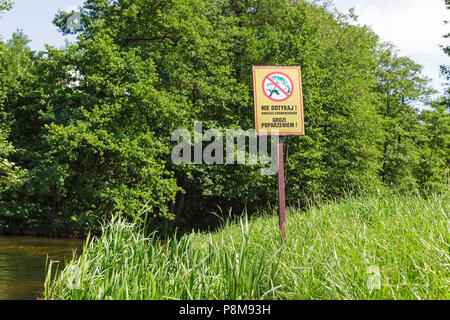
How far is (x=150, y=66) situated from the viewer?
17.0 m

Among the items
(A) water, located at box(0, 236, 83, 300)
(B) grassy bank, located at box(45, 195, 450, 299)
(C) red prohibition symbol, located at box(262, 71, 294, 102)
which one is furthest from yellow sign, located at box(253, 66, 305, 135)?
(A) water, located at box(0, 236, 83, 300)

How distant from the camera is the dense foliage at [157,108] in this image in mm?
16406

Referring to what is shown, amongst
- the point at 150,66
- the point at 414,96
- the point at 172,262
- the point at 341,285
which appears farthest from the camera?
the point at 414,96

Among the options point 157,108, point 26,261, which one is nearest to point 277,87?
point 26,261

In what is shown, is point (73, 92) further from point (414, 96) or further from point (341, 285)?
point (414, 96)

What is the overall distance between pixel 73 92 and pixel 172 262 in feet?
49.5

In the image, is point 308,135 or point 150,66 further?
point 308,135

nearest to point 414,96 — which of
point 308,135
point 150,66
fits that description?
point 308,135

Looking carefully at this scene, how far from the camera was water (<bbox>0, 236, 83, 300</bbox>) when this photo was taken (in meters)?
7.66

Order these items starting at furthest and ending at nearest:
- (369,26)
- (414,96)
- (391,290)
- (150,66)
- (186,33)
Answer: (414,96) → (369,26) → (186,33) → (150,66) → (391,290)

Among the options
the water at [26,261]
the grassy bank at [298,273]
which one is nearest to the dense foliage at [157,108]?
the water at [26,261]

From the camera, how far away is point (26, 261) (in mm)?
11039
